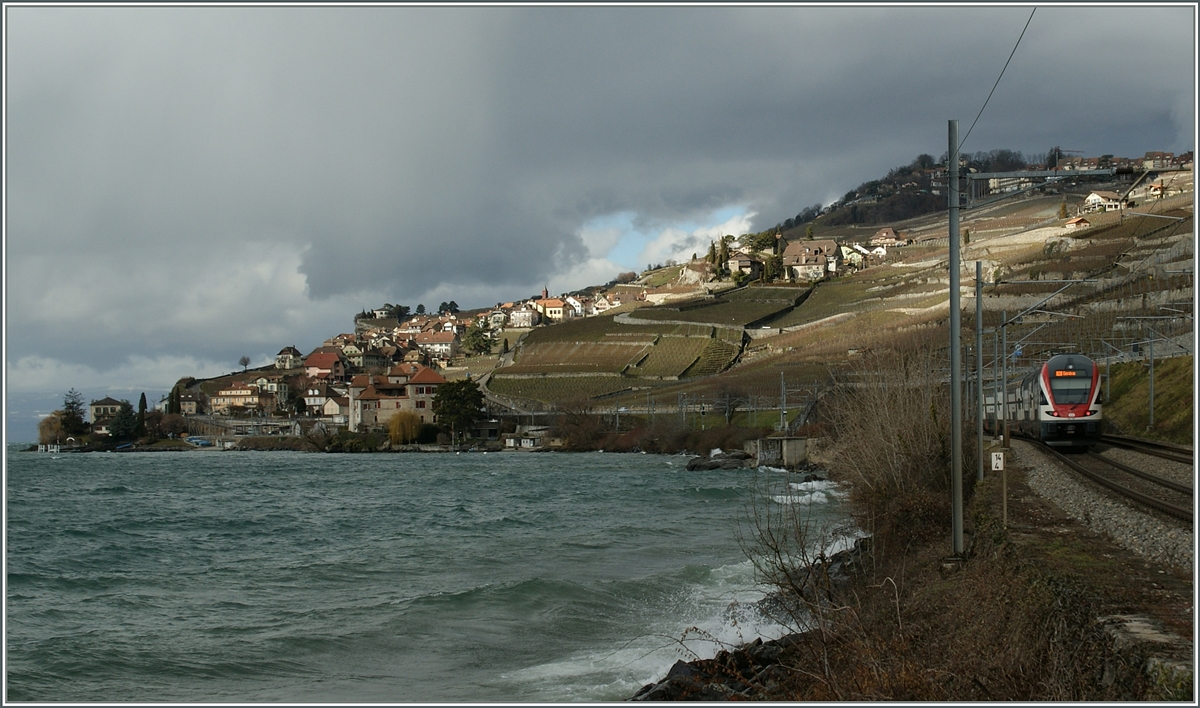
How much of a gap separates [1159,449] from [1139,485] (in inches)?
423

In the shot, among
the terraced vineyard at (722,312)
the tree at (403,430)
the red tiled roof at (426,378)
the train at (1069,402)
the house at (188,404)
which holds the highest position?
the terraced vineyard at (722,312)

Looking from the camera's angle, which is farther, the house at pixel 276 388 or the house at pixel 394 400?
the house at pixel 276 388

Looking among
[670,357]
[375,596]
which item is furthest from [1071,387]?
[670,357]

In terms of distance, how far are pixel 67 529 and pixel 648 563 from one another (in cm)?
2580

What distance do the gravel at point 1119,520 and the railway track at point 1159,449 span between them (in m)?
3.89

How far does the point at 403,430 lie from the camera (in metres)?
123

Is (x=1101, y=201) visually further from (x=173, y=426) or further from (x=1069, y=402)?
(x=173, y=426)

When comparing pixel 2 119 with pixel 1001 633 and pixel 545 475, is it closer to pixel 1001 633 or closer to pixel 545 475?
pixel 1001 633

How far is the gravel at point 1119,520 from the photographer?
13.9 m

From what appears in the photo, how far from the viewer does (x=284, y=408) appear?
180 meters

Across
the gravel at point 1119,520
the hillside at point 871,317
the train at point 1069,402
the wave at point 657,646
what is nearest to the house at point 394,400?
the hillside at point 871,317

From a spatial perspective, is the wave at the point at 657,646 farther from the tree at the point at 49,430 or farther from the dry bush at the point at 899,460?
the tree at the point at 49,430

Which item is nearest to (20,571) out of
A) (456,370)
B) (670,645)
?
(670,645)

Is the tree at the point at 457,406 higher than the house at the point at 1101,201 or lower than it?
lower
